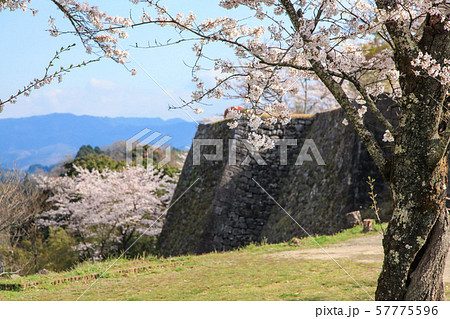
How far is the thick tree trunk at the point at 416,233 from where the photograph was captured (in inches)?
158

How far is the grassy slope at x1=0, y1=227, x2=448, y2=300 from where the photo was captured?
20.2 ft

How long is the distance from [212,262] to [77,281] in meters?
2.73

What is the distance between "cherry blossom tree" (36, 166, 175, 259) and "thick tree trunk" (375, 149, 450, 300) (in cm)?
1643

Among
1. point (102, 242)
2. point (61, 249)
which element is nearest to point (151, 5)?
point (102, 242)

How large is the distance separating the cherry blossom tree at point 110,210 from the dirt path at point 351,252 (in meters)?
11.6

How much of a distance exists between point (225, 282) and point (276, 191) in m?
8.76

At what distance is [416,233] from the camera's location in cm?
404

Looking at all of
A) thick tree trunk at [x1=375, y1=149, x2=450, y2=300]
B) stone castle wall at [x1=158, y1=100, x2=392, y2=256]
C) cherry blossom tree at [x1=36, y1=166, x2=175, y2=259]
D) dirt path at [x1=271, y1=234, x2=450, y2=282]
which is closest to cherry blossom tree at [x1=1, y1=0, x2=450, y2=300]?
thick tree trunk at [x1=375, y1=149, x2=450, y2=300]

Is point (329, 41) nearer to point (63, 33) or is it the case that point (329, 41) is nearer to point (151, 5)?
point (151, 5)

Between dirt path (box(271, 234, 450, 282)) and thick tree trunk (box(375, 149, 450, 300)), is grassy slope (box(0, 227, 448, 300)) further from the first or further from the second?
thick tree trunk (box(375, 149, 450, 300))

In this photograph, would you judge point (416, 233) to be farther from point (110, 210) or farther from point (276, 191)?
point (110, 210)

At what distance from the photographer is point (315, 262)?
8.22 m

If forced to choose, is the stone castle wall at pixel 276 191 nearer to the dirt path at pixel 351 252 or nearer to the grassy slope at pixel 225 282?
the dirt path at pixel 351 252

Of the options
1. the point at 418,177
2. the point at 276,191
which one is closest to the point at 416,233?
the point at 418,177
